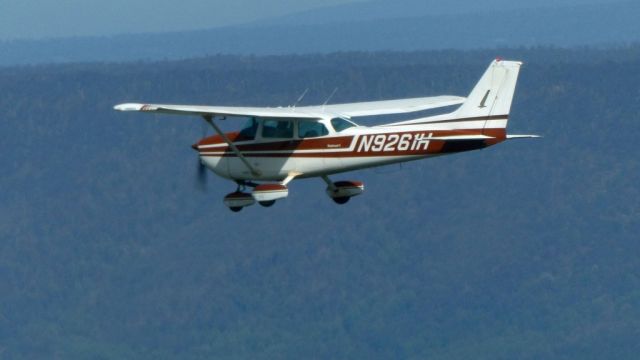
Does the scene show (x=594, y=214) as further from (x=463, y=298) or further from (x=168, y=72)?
(x=168, y=72)

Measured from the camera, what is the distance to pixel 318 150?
50.5 m

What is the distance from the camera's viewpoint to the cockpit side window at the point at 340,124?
5066 centimetres

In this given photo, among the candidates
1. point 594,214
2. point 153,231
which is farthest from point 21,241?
point 594,214

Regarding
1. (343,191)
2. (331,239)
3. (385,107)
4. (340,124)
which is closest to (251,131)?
(340,124)

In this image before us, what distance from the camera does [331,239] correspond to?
186 metres

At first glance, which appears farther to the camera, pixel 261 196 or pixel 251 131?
pixel 251 131

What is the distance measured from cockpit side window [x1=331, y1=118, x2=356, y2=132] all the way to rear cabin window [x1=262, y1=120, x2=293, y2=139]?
1.00m

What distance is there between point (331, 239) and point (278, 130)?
135312 millimetres

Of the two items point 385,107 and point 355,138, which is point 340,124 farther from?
point 385,107

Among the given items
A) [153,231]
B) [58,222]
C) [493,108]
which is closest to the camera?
[493,108]

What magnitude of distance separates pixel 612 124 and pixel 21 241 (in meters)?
54.5

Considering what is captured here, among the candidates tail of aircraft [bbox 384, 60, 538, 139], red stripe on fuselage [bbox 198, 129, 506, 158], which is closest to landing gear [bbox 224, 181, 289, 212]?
red stripe on fuselage [bbox 198, 129, 506, 158]

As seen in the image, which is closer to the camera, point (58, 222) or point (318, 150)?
point (318, 150)

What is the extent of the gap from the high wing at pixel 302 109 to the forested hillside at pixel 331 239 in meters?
111
